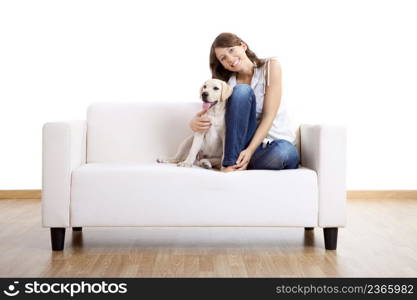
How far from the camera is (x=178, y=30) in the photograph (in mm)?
5090

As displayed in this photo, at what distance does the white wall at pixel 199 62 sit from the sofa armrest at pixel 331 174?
213 cm

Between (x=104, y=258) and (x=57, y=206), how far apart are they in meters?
0.33

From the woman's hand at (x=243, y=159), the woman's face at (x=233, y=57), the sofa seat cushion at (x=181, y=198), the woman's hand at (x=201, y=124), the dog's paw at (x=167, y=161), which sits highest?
the woman's face at (x=233, y=57)

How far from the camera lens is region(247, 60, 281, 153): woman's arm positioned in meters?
3.18

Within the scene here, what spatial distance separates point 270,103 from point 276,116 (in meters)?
0.13

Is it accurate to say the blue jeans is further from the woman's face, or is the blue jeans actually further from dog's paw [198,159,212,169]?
the woman's face

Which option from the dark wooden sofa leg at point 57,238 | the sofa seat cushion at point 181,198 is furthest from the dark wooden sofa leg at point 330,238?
the dark wooden sofa leg at point 57,238

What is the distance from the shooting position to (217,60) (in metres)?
3.40

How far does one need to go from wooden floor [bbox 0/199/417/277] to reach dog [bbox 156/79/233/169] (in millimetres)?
413

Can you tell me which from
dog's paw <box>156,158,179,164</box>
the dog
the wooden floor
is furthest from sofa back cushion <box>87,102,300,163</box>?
the wooden floor

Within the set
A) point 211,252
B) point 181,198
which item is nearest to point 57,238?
point 181,198

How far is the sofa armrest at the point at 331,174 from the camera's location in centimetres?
300

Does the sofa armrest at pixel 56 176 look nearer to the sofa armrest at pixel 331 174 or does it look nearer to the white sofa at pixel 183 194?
the white sofa at pixel 183 194

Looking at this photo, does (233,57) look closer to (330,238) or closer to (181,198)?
(181,198)
